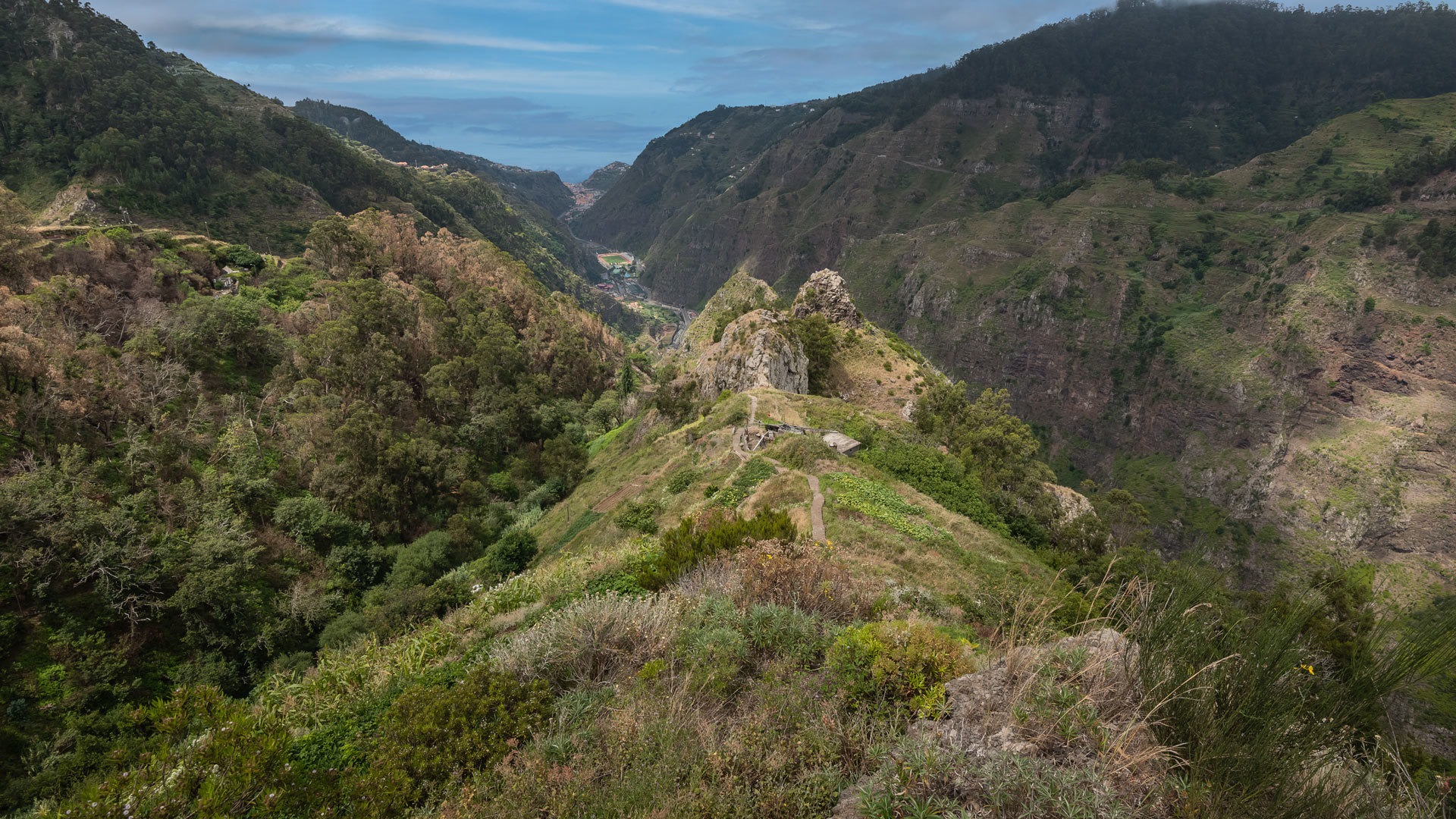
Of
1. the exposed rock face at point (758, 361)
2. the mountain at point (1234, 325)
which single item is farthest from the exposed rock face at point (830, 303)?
the mountain at point (1234, 325)

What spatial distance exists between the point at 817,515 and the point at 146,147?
111363mm

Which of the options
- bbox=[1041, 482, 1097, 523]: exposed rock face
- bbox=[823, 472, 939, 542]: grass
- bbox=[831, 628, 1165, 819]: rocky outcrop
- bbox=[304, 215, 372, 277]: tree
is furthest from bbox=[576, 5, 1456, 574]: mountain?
bbox=[304, 215, 372, 277]: tree

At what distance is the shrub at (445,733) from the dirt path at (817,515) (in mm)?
9885

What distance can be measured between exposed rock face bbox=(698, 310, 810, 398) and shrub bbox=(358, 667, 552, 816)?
3106cm

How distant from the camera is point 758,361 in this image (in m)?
40.0

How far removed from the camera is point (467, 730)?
6.74m

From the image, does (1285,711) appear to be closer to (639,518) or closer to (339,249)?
(639,518)

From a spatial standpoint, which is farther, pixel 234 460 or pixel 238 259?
pixel 238 259

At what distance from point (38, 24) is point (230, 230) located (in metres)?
51.7

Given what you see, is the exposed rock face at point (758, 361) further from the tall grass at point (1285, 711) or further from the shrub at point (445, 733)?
the tall grass at point (1285, 711)

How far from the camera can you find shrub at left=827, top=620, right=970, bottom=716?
256 inches

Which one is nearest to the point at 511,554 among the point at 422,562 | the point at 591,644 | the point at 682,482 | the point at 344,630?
the point at 422,562

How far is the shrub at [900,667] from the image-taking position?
6508 millimetres

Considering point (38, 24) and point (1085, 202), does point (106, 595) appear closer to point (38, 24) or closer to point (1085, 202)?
point (38, 24)
